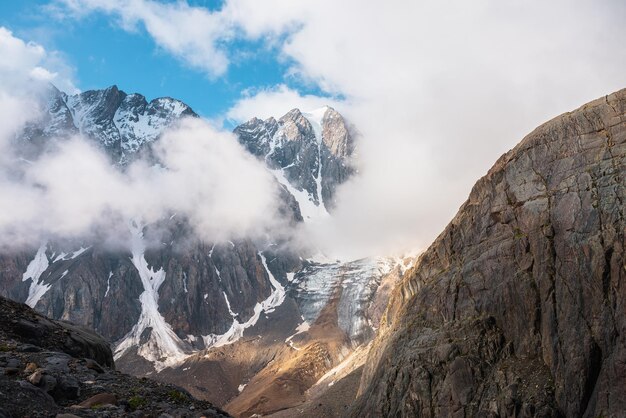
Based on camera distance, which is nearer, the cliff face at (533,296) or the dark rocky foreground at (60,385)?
the dark rocky foreground at (60,385)

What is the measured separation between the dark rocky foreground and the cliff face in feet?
105

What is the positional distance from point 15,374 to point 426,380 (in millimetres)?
43972

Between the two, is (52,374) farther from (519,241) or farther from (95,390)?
(519,241)

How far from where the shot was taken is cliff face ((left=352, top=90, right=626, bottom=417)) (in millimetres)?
41344

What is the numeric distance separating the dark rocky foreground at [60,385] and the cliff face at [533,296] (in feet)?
105

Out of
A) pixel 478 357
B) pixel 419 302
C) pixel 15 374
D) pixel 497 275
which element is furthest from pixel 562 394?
pixel 15 374

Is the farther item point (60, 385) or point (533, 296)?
point (533, 296)

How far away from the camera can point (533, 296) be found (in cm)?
4875

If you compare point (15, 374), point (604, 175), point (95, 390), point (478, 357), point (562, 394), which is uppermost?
point (604, 175)

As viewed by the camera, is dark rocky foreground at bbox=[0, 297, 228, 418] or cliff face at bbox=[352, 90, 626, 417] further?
cliff face at bbox=[352, 90, 626, 417]

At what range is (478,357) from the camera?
50.6 metres

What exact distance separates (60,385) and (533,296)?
4277 centimetres

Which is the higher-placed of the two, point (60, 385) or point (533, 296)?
point (60, 385)

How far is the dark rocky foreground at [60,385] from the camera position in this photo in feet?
55.9
